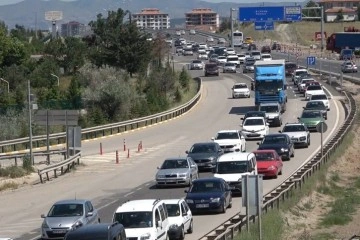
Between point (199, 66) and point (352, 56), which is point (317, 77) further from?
point (352, 56)

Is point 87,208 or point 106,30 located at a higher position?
point 106,30

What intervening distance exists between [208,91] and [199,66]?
98.4 ft

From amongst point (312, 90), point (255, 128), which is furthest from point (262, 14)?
point (255, 128)

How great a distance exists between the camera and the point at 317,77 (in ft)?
324

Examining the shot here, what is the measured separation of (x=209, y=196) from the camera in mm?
32031

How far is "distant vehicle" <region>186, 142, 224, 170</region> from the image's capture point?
43094mm

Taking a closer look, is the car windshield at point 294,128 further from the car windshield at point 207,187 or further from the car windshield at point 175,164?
the car windshield at point 207,187

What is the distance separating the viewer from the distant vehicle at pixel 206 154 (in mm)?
43094

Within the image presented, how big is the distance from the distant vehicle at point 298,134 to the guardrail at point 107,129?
13.0 m

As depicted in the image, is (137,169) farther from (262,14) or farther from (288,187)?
(262,14)

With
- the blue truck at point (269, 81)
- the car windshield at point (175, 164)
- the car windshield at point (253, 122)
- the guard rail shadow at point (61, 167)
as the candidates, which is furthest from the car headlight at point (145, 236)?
the blue truck at point (269, 81)

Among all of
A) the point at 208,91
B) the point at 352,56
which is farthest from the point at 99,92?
the point at 352,56

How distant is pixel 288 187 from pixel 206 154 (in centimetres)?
878

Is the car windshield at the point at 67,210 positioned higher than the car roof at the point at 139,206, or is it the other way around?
the car roof at the point at 139,206
